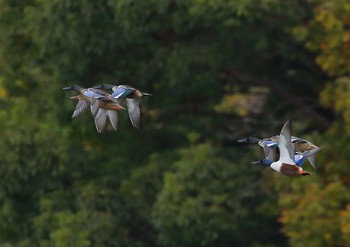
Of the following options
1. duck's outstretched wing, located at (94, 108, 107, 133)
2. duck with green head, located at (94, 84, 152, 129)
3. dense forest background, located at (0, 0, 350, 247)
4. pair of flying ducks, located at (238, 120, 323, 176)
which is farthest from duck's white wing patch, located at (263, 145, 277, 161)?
dense forest background, located at (0, 0, 350, 247)

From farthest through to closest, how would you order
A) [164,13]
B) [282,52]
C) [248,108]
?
1. [248,108]
2. [282,52]
3. [164,13]

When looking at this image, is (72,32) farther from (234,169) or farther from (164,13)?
(234,169)

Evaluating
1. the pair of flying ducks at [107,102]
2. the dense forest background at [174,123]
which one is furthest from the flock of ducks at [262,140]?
the dense forest background at [174,123]

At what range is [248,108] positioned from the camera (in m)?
18.3

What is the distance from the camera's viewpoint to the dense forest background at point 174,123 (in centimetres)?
1519

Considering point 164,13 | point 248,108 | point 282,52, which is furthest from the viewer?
point 248,108

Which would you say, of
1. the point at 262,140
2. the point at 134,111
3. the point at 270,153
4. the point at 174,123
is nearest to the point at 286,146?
the point at 270,153

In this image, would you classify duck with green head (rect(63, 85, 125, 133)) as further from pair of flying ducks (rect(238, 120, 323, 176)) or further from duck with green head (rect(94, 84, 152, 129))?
pair of flying ducks (rect(238, 120, 323, 176))

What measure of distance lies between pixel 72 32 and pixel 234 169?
2.40 meters

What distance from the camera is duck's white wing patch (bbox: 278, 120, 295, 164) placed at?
8.91 m

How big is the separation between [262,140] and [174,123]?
7.31 m

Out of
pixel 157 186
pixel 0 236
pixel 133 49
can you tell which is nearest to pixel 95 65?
pixel 133 49

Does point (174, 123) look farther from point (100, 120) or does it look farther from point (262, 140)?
point (262, 140)

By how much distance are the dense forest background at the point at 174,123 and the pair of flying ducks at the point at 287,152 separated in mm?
4694
